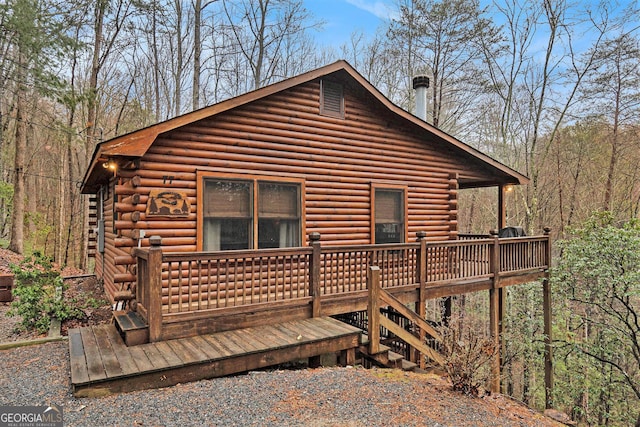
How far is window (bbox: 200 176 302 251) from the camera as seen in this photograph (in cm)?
646

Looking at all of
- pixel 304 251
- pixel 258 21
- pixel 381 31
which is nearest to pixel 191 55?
pixel 258 21

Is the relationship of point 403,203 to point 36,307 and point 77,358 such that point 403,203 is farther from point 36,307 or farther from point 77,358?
point 36,307

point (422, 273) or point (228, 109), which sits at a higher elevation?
point (228, 109)

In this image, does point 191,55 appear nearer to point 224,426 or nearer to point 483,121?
point 483,121

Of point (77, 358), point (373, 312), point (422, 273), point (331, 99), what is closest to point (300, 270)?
point (373, 312)

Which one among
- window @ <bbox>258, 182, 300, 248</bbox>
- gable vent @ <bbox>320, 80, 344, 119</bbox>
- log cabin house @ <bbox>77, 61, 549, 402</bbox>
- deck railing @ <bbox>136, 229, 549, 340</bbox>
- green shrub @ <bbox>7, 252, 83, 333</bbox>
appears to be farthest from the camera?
gable vent @ <bbox>320, 80, 344, 119</bbox>

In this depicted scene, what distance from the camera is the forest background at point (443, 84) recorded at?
11.3m

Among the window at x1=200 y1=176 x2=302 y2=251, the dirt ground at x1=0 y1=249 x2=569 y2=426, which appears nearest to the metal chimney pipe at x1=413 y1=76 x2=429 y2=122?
the window at x1=200 y1=176 x2=302 y2=251

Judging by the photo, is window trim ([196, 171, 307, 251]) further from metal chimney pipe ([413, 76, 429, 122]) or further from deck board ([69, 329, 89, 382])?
metal chimney pipe ([413, 76, 429, 122])

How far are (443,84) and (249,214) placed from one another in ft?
45.9

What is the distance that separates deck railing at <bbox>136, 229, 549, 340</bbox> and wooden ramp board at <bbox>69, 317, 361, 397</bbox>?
0.42 metres

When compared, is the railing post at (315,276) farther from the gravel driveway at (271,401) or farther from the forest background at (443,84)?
the forest background at (443,84)

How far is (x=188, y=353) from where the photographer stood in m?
4.25

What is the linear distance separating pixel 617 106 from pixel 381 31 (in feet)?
36.9
